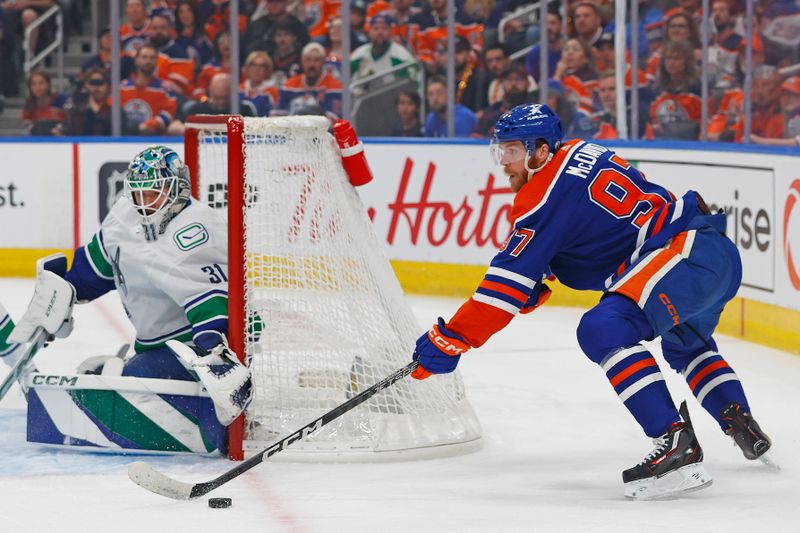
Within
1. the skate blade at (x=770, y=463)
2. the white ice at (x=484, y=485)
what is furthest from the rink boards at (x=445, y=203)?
the skate blade at (x=770, y=463)

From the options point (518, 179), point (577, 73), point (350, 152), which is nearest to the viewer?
point (518, 179)

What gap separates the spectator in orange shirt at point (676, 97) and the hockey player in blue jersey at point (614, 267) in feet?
10.7

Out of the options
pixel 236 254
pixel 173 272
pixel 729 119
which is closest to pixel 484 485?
pixel 236 254

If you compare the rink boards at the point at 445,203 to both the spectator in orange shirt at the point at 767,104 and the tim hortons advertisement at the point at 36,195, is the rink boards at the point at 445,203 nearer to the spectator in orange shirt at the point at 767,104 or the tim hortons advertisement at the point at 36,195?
the tim hortons advertisement at the point at 36,195

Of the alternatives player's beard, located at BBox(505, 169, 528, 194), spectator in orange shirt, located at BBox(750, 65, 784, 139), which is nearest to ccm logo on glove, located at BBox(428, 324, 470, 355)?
player's beard, located at BBox(505, 169, 528, 194)

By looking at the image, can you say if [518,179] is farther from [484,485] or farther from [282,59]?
[282,59]

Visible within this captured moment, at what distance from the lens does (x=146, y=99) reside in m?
7.46

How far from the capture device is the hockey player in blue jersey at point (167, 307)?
3.61 meters

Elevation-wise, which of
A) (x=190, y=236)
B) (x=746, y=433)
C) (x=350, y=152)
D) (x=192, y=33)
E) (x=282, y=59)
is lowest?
(x=746, y=433)

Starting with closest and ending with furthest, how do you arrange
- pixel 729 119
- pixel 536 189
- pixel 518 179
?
pixel 536 189 < pixel 518 179 < pixel 729 119

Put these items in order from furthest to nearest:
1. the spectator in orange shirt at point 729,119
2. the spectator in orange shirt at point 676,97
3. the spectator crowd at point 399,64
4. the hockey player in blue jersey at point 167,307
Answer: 1. the spectator crowd at point 399,64
2. the spectator in orange shirt at point 676,97
3. the spectator in orange shirt at point 729,119
4. the hockey player in blue jersey at point 167,307

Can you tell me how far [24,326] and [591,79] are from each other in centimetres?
384

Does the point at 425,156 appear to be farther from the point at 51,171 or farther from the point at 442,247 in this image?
the point at 51,171

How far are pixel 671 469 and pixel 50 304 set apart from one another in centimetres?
180
